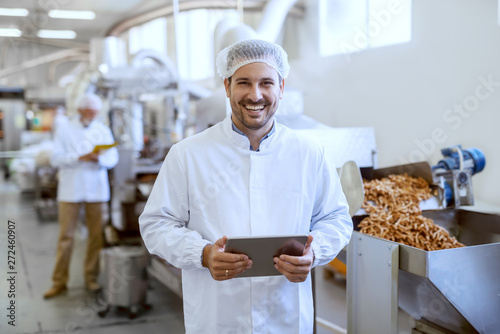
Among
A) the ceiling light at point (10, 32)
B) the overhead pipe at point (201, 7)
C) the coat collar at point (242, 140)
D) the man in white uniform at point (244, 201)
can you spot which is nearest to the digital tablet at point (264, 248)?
the man in white uniform at point (244, 201)

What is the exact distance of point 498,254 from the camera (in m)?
1.54

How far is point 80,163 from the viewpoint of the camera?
10.5ft

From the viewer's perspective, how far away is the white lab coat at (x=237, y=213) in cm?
124

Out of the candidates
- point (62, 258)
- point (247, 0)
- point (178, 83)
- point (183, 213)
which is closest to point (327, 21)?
point (247, 0)

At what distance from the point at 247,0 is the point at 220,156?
3553mm

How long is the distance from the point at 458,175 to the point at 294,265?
3.97 ft

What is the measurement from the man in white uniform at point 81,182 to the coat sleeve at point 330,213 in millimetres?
A: 2282

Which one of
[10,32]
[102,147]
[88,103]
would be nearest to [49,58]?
[10,32]

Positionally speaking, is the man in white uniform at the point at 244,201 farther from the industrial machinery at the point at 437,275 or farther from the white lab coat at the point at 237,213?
the industrial machinery at the point at 437,275

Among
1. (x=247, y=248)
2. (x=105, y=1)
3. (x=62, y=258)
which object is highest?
(x=105, y=1)

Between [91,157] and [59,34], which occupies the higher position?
[59,34]

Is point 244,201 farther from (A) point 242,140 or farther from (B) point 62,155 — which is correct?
(B) point 62,155

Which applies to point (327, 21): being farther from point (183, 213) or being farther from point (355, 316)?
point (183, 213)

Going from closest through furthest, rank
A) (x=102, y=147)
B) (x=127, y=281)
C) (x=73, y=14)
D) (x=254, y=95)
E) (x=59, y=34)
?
(x=254, y=95)
(x=127, y=281)
(x=102, y=147)
(x=73, y=14)
(x=59, y=34)
